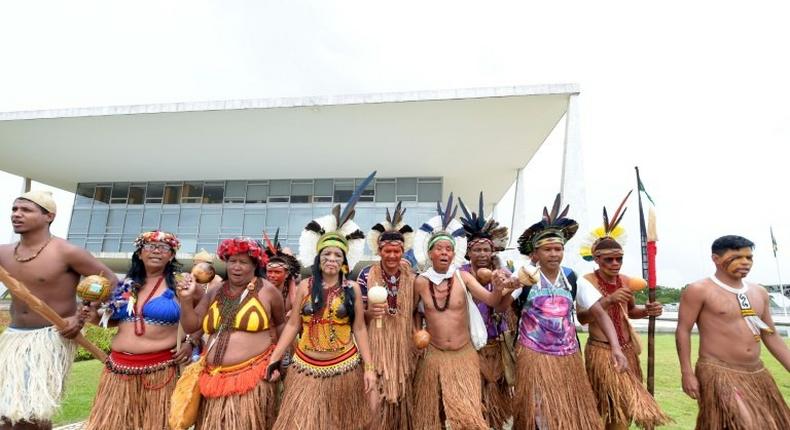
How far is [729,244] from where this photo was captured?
3193 mm

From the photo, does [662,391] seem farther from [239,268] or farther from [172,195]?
[172,195]

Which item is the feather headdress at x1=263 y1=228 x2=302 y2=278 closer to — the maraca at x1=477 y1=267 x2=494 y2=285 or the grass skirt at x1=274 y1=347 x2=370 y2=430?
the grass skirt at x1=274 y1=347 x2=370 y2=430

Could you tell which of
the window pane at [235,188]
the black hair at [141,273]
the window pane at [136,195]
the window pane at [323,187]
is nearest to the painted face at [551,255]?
the black hair at [141,273]

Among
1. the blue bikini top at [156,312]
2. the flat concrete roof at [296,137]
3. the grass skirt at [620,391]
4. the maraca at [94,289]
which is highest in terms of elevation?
the flat concrete roof at [296,137]

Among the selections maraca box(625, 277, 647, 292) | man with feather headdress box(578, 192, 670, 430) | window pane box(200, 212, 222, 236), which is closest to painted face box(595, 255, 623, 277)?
man with feather headdress box(578, 192, 670, 430)

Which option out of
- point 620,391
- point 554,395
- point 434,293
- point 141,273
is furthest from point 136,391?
point 620,391

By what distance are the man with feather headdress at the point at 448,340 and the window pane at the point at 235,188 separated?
16.3m

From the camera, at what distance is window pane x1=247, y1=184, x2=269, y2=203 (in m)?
18.0

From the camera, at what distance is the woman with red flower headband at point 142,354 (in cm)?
307

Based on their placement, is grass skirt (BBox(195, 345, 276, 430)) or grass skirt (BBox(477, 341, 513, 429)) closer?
grass skirt (BBox(195, 345, 276, 430))

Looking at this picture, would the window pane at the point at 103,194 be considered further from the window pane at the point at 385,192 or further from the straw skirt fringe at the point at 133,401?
the straw skirt fringe at the point at 133,401

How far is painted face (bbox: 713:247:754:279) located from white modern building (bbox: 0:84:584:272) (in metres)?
9.58

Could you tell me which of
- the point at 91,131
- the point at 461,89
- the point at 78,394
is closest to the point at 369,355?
the point at 78,394

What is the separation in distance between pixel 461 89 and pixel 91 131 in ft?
43.1
